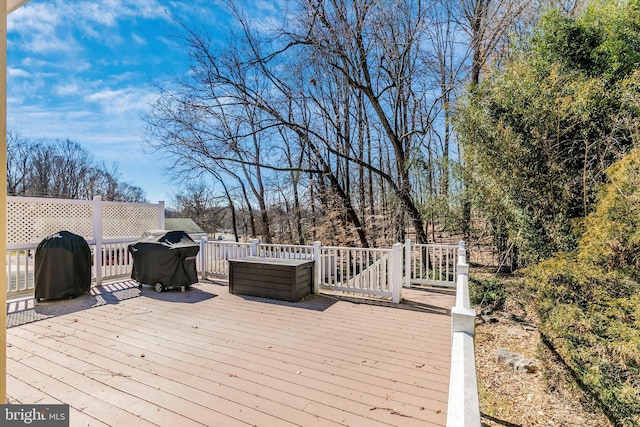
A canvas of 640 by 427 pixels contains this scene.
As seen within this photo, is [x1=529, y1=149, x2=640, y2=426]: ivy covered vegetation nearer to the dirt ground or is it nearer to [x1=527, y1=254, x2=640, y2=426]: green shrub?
[x1=527, y1=254, x2=640, y2=426]: green shrub

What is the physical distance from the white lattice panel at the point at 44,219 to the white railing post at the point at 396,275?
604cm

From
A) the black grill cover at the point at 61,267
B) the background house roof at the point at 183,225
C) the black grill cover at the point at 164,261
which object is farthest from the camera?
the background house roof at the point at 183,225

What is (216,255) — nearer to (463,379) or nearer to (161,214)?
(161,214)

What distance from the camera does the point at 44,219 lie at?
5.52 metres

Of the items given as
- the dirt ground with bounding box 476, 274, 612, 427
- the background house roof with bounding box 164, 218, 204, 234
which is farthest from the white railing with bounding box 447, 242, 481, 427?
the background house roof with bounding box 164, 218, 204, 234

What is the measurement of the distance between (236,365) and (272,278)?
7.98 feet

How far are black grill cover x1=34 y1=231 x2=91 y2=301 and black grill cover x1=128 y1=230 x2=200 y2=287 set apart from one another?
83 centimetres

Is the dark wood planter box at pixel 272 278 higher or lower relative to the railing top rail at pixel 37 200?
lower

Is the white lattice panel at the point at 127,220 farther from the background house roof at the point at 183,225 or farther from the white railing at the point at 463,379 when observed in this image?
the background house roof at the point at 183,225

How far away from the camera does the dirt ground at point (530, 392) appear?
2.99m

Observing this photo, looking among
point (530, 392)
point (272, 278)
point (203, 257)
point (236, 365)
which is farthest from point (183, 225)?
point (530, 392)

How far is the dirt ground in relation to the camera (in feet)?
9.81

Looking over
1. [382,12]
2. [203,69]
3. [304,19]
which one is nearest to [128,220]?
[203,69]

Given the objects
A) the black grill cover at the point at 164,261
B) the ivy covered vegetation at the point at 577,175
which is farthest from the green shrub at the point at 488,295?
the black grill cover at the point at 164,261
